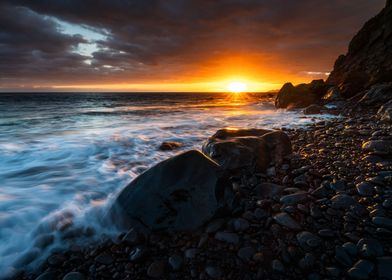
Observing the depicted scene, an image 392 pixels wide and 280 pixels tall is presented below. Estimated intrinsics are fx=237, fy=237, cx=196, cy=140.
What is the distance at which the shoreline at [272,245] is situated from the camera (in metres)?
2.18

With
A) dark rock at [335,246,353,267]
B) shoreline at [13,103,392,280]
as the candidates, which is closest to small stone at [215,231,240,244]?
shoreline at [13,103,392,280]

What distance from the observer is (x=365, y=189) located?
3270mm

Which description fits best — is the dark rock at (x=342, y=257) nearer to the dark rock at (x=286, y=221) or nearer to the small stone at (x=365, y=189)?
the dark rock at (x=286, y=221)

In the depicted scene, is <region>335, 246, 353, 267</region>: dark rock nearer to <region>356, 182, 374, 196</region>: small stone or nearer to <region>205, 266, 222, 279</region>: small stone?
<region>205, 266, 222, 279</region>: small stone

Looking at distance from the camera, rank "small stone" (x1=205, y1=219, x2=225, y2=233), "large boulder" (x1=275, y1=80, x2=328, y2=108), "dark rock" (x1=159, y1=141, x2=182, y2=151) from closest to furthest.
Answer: "small stone" (x1=205, y1=219, x2=225, y2=233)
"dark rock" (x1=159, y1=141, x2=182, y2=151)
"large boulder" (x1=275, y1=80, x2=328, y2=108)

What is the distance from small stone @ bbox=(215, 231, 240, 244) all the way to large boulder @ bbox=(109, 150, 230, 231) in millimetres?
291

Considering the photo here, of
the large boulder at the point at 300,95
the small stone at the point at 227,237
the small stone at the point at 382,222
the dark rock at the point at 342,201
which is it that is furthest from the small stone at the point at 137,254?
the large boulder at the point at 300,95

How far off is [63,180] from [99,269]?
315 cm

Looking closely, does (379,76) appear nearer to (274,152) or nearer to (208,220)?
(274,152)

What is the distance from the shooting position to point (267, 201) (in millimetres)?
3287

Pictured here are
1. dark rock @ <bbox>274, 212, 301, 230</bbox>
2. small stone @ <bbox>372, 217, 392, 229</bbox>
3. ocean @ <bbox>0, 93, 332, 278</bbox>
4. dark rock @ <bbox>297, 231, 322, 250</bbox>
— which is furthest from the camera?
ocean @ <bbox>0, 93, 332, 278</bbox>

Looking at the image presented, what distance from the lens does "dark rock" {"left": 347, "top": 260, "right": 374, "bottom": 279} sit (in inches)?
77.9

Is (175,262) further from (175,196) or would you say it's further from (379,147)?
(379,147)

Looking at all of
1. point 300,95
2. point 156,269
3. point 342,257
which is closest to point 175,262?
point 156,269
